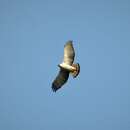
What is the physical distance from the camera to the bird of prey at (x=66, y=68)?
1210cm

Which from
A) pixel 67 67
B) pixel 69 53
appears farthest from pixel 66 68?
pixel 69 53

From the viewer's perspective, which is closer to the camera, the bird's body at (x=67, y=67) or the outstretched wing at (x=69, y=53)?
the bird's body at (x=67, y=67)

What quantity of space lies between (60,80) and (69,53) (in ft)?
1.20

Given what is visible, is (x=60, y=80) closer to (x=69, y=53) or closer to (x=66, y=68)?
(x=66, y=68)

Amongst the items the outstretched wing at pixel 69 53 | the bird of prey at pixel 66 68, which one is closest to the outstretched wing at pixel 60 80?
the bird of prey at pixel 66 68

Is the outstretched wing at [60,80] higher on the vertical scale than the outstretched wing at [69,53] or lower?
lower

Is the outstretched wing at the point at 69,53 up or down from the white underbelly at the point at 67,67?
up

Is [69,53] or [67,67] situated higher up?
[69,53]

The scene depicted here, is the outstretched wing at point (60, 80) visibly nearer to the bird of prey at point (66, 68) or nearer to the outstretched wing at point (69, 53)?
the bird of prey at point (66, 68)

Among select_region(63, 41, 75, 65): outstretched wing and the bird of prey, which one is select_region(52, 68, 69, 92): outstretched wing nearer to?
the bird of prey

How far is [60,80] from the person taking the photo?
1231cm

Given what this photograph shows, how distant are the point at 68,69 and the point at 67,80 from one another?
0.77ft

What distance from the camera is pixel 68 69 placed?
1212cm

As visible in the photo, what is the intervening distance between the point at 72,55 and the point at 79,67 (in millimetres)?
213
